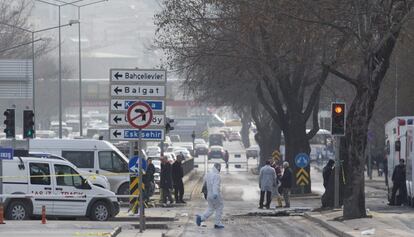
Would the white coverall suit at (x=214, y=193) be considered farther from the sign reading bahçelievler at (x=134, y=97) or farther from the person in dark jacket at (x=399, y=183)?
the person in dark jacket at (x=399, y=183)

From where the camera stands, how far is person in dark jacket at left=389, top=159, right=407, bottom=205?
3966 centimetres

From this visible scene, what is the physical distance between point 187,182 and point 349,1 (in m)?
37.0

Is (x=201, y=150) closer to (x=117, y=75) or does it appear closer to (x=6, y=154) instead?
(x=6, y=154)

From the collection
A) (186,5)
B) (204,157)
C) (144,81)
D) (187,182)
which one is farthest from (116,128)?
(204,157)

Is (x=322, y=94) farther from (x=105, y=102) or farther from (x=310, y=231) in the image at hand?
(x=105, y=102)

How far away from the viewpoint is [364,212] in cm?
3130

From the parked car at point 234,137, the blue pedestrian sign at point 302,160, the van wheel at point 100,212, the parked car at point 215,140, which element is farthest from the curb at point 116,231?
the parked car at point 234,137

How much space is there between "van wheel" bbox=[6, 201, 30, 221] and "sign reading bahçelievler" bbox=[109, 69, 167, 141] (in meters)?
4.54

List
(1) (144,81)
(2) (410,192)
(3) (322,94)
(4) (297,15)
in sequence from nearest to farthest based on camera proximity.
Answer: (1) (144,81)
(4) (297,15)
(2) (410,192)
(3) (322,94)

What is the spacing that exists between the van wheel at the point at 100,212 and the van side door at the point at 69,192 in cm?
29

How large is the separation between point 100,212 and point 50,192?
163 centimetres

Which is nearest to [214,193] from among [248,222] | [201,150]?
[248,222]

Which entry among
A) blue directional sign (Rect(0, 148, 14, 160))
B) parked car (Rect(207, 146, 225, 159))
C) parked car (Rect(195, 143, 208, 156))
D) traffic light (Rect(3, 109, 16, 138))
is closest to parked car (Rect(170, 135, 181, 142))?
parked car (Rect(195, 143, 208, 156))

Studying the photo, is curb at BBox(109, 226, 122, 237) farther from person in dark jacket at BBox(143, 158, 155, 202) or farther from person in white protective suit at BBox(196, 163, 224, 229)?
person in dark jacket at BBox(143, 158, 155, 202)
